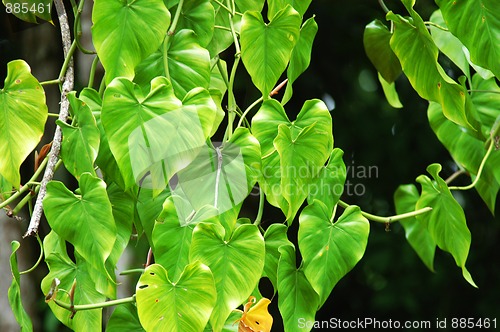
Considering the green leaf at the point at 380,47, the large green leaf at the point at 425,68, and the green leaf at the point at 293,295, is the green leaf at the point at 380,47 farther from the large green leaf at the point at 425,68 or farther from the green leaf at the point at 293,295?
the green leaf at the point at 293,295

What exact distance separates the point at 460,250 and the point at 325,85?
91 centimetres

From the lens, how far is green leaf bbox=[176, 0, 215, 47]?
22.5 inches

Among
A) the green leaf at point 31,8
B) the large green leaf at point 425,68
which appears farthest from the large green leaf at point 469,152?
the green leaf at point 31,8

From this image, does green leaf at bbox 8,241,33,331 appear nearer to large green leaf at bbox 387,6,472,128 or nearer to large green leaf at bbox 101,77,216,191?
large green leaf at bbox 101,77,216,191

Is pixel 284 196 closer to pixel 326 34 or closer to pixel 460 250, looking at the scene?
pixel 460 250

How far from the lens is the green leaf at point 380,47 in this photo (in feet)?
2.69

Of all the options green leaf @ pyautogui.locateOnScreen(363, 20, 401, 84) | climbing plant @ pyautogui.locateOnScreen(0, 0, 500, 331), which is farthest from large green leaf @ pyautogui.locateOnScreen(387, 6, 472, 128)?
green leaf @ pyautogui.locateOnScreen(363, 20, 401, 84)

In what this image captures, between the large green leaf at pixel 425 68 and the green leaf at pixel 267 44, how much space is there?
100 millimetres

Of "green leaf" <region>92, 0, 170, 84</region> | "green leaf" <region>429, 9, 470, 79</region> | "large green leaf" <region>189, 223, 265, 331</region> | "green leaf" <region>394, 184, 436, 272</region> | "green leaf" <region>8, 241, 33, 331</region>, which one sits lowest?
"green leaf" <region>394, 184, 436, 272</region>

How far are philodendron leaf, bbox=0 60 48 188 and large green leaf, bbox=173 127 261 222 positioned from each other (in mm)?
114

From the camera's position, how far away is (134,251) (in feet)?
3.41

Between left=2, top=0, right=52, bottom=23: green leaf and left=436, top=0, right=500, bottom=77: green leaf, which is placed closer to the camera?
left=436, top=0, right=500, bottom=77: green leaf

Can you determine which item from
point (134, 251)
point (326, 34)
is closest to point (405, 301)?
point (326, 34)

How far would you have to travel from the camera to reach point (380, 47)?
32.5 inches
